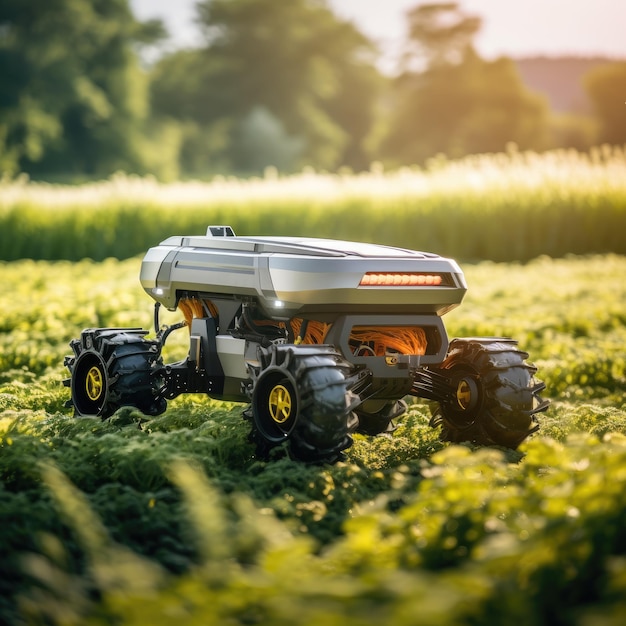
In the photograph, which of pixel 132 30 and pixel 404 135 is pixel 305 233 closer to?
pixel 132 30

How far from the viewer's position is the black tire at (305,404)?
17.4 feet

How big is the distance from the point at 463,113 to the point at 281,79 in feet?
39.6

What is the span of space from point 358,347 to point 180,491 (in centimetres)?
175

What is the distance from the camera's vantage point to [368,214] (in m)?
21.2

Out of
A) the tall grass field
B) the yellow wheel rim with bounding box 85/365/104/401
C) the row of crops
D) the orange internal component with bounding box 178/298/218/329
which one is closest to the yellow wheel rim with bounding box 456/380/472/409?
the tall grass field

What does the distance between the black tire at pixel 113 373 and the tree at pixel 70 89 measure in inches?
1716

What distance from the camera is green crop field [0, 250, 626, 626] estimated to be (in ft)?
9.92

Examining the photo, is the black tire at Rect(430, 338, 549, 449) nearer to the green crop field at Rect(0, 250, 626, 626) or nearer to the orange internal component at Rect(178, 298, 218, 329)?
the green crop field at Rect(0, 250, 626, 626)

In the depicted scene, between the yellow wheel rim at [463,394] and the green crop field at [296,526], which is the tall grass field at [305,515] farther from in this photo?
the yellow wheel rim at [463,394]

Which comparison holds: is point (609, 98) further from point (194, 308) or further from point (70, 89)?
point (194, 308)

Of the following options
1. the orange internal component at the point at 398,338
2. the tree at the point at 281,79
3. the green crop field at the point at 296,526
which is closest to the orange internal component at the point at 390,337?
the orange internal component at the point at 398,338

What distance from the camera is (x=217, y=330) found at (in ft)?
22.1

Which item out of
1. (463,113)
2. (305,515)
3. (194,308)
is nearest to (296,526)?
(305,515)

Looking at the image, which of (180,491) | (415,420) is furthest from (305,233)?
(180,491)
